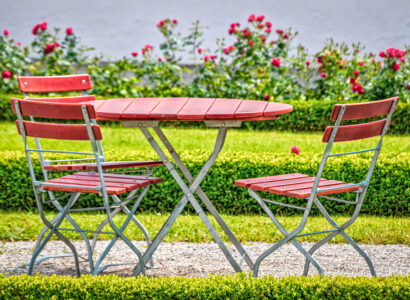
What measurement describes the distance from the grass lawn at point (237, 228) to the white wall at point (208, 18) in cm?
531

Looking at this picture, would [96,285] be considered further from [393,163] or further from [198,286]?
[393,163]

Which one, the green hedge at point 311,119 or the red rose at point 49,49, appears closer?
the green hedge at point 311,119

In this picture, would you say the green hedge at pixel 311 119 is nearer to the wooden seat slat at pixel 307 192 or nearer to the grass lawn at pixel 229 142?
the grass lawn at pixel 229 142

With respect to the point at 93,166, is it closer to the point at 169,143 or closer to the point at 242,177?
the point at 169,143

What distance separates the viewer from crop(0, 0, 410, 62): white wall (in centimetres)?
920

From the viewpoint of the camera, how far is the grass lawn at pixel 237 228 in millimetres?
3886

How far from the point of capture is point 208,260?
3465 millimetres

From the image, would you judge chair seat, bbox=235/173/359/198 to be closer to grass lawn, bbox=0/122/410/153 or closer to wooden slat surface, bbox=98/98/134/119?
wooden slat surface, bbox=98/98/134/119

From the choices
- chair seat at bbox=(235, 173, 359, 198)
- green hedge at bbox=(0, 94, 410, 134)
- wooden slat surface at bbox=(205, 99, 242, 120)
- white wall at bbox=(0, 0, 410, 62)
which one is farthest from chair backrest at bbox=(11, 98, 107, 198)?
white wall at bbox=(0, 0, 410, 62)

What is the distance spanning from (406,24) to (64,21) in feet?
18.9

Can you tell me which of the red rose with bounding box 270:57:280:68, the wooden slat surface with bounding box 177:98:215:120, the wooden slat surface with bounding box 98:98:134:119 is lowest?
the red rose with bounding box 270:57:280:68

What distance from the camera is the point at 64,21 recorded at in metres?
9.53

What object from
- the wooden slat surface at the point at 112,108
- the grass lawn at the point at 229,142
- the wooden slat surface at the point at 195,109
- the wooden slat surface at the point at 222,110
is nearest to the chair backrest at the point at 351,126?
the wooden slat surface at the point at 222,110

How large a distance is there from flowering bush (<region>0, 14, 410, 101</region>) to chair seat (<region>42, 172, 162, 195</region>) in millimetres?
4585
